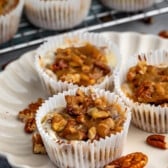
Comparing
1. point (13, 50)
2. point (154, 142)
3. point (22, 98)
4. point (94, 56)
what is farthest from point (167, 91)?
point (13, 50)

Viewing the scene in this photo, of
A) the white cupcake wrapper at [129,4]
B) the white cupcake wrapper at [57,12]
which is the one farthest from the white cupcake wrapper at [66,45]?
the white cupcake wrapper at [129,4]

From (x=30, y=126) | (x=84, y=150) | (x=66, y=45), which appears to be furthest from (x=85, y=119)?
(x=66, y=45)

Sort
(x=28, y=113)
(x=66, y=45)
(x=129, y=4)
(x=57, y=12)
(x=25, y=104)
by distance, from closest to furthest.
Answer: (x=28, y=113)
(x=25, y=104)
(x=66, y=45)
(x=57, y=12)
(x=129, y=4)

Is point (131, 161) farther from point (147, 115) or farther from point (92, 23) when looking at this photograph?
point (92, 23)

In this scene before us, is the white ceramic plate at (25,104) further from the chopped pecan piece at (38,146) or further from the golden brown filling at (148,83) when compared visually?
the golden brown filling at (148,83)

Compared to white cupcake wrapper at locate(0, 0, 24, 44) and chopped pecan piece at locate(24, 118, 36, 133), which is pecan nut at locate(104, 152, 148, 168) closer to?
chopped pecan piece at locate(24, 118, 36, 133)

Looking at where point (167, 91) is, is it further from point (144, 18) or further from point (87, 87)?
point (144, 18)

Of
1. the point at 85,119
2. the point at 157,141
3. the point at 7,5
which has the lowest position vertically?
the point at 157,141
